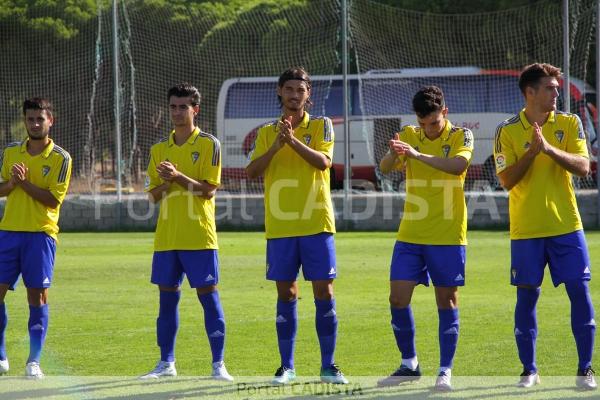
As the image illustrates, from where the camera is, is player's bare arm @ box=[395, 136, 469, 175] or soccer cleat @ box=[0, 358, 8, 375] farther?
soccer cleat @ box=[0, 358, 8, 375]

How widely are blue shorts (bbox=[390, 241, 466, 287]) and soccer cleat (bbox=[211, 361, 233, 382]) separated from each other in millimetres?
1280

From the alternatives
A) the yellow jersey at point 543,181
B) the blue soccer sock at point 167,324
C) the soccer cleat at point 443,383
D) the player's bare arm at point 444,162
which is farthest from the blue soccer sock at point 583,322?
the blue soccer sock at point 167,324

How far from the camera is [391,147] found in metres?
7.05

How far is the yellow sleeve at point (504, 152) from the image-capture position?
22.9ft

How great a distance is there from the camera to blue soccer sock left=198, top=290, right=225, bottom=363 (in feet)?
24.5

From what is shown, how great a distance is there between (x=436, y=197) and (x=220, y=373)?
1851 mm

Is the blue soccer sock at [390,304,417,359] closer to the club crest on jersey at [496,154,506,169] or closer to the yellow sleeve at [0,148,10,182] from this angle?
the club crest on jersey at [496,154,506,169]

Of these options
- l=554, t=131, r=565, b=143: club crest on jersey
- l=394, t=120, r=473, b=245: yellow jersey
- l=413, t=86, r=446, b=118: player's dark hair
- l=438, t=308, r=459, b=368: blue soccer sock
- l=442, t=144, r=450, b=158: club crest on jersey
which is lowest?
l=438, t=308, r=459, b=368: blue soccer sock

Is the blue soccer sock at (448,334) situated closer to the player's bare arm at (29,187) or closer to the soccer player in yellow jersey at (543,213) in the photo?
the soccer player in yellow jersey at (543,213)

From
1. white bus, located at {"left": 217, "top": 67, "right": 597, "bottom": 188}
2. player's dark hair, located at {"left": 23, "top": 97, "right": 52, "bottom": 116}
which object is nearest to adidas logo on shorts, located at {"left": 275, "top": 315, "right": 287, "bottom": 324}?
player's dark hair, located at {"left": 23, "top": 97, "right": 52, "bottom": 116}

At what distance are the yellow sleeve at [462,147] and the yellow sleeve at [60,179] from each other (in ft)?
9.07

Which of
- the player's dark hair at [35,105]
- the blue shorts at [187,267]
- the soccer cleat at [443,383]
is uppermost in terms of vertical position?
the player's dark hair at [35,105]

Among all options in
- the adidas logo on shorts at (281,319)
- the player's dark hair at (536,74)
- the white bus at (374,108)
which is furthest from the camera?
the white bus at (374,108)

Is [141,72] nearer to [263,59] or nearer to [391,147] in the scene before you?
[263,59]
